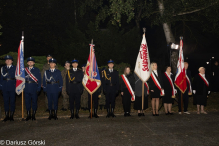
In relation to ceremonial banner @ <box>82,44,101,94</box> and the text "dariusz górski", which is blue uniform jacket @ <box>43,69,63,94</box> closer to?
ceremonial banner @ <box>82,44,101,94</box>

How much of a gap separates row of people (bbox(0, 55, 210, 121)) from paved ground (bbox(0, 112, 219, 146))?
0.50 metres

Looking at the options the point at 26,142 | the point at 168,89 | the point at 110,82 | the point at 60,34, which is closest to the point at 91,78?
the point at 110,82

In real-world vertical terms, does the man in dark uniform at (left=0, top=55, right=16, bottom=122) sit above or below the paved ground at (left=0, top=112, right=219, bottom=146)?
above

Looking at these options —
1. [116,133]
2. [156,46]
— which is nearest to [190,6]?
[116,133]

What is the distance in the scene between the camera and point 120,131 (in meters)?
7.13

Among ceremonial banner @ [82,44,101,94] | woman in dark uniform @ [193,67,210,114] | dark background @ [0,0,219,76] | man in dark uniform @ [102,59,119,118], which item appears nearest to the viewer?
ceremonial banner @ [82,44,101,94]

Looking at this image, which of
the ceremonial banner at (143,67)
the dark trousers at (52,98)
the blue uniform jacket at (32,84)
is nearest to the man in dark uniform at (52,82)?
the dark trousers at (52,98)

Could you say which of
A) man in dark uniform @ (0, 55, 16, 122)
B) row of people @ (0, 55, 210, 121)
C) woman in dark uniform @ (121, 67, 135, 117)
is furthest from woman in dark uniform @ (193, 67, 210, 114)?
man in dark uniform @ (0, 55, 16, 122)

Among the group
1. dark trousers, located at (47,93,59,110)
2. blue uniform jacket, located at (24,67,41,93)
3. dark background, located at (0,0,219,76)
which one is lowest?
Answer: dark trousers, located at (47,93,59,110)

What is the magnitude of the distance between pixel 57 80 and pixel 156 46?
28.9 m

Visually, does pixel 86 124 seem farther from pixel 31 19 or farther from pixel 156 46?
pixel 156 46

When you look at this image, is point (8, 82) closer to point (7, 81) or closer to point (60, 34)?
point (7, 81)

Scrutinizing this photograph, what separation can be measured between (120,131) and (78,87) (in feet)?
8.03

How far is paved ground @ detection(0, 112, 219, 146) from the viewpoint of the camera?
6234mm
